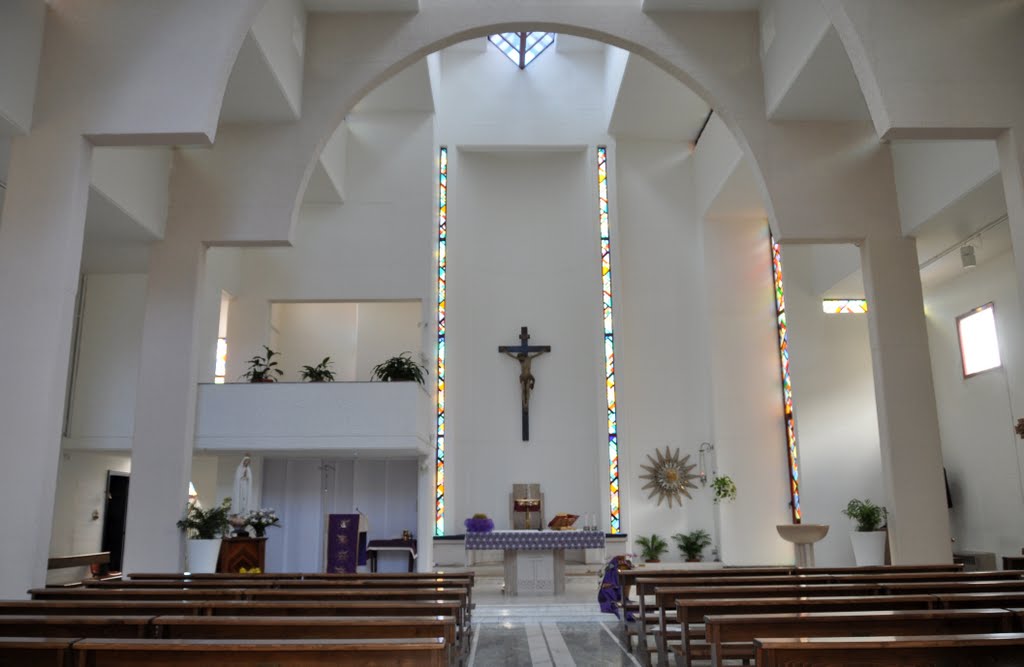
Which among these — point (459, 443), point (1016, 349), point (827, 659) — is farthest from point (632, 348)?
point (827, 659)

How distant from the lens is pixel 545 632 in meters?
7.09

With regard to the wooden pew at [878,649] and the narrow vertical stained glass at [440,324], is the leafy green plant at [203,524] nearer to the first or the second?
the narrow vertical stained glass at [440,324]

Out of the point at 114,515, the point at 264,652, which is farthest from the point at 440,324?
the point at 264,652

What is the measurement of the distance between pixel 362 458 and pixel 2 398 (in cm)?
710

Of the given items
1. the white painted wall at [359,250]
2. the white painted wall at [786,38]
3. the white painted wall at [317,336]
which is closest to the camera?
the white painted wall at [786,38]

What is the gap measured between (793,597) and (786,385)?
9.53 meters

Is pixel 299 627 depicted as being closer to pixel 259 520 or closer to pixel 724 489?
pixel 259 520

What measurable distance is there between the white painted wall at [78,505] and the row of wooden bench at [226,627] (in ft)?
19.8

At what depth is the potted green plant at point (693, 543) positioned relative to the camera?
42.3ft

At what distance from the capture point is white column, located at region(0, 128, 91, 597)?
5.56 meters

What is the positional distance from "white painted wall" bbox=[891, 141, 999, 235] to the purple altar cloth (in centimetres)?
482

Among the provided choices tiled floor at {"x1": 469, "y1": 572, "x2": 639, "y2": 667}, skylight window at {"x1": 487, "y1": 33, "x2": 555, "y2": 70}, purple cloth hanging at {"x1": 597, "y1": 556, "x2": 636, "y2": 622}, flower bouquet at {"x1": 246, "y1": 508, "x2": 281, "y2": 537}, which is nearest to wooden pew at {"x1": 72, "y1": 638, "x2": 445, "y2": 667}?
tiled floor at {"x1": 469, "y1": 572, "x2": 639, "y2": 667}

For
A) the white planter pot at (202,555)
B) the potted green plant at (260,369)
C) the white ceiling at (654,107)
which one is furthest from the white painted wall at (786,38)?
the white planter pot at (202,555)

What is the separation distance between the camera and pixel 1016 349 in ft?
31.6
